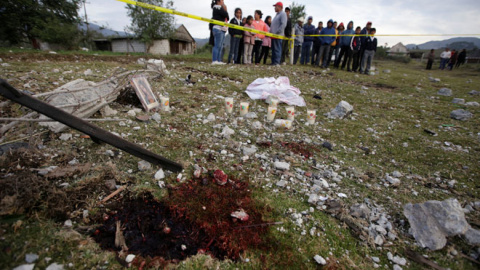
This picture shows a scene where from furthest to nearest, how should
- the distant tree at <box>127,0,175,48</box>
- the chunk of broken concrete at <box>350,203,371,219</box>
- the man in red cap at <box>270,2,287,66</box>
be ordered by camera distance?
the distant tree at <box>127,0,175,48</box>
the man in red cap at <box>270,2,287,66</box>
the chunk of broken concrete at <box>350,203,371,219</box>

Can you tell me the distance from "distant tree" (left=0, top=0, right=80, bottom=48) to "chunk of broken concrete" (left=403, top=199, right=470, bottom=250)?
23987 millimetres

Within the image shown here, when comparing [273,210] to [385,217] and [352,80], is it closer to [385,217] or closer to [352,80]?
[385,217]

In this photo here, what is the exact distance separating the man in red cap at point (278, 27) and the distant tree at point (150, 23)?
2008cm

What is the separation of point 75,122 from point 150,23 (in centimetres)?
2809

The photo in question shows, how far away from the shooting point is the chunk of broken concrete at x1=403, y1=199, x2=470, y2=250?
1.86 m

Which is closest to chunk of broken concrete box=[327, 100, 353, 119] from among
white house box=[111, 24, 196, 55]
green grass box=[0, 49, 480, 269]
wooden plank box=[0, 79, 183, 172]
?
green grass box=[0, 49, 480, 269]

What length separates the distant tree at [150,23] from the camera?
80.3 ft

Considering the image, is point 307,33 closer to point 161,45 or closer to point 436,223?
point 436,223

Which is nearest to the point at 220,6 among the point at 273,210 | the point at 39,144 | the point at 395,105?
the point at 395,105

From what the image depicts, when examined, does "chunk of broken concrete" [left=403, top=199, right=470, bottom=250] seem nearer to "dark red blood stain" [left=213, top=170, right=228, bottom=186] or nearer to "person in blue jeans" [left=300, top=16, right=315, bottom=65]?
"dark red blood stain" [left=213, top=170, right=228, bottom=186]

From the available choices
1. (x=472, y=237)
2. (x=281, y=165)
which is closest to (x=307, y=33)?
(x=281, y=165)

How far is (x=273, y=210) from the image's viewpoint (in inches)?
83.0

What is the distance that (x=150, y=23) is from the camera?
25.1m

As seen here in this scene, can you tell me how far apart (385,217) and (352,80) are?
8.11 metres
